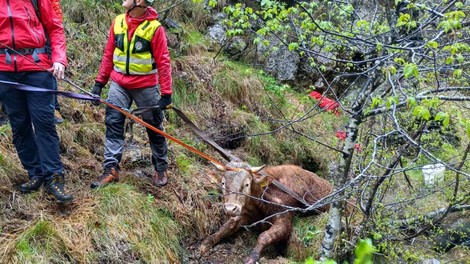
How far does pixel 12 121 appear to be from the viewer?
15.1 feet

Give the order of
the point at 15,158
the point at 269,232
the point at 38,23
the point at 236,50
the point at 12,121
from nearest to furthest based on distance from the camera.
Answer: the point at 38,23 < the point at 12,121 < the point at 15,158 < the point at 269,232 < the point at 236,50

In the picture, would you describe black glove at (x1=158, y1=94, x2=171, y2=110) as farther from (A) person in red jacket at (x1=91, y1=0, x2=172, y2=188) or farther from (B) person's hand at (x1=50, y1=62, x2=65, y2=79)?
(B) person's hand at (x1=50, y1=62, x2=65, y2=79)

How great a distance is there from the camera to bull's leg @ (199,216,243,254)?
562 cm

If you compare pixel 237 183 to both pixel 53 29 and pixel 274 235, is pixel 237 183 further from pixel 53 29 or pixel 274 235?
pixel 53 29

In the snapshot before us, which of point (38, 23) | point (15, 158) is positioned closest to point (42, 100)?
point (38, 23)

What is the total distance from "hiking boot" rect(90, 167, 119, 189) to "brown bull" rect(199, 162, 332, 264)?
1425 mm

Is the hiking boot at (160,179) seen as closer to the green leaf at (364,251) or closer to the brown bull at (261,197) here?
the brown bull at (261,197)

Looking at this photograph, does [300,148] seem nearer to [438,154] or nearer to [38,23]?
[438,154]

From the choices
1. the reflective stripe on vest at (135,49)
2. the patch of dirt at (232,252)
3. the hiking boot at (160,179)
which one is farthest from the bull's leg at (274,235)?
the reflective stripe on vest at (135,49)

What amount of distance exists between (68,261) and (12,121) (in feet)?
5.42

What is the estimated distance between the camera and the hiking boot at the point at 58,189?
4762mm

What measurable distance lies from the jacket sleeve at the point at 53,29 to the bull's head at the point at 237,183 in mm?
2489

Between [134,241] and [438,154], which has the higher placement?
[438,154]

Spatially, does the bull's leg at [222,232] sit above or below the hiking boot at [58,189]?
below
